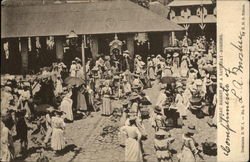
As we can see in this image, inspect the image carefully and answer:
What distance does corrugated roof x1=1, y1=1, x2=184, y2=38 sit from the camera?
29.6 ft

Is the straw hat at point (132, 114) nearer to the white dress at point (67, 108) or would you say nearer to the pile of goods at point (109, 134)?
the pile of goods at point (109, 134)

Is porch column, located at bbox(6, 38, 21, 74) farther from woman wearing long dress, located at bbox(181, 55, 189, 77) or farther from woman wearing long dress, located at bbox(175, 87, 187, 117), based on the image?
woman wearing long dress, located at bbox(181, 55, 189, 77)

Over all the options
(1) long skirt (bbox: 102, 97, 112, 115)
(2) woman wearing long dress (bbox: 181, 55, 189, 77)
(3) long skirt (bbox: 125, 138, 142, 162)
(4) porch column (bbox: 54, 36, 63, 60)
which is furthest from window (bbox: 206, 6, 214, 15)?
(4) porch column (bbox: 54, 36, 63, 60)

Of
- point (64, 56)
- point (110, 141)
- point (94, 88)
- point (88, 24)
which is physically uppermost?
point (88, 24)

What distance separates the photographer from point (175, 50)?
9242 millimetres

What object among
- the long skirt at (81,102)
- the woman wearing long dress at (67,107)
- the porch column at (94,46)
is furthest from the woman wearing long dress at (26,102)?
the porch column at (94,46)

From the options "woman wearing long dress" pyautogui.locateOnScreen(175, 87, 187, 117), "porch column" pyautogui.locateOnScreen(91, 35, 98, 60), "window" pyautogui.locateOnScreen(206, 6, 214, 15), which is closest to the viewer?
"window" pyautogui.locateOnScreen(206, 6, 214, 15)

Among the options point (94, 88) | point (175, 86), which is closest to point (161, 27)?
point (175, 86)

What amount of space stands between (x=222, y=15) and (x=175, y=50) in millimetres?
2378

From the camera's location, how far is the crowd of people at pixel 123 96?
728cm

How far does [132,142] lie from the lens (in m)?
6.91

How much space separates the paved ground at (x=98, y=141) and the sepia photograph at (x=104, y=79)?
0.06 ft

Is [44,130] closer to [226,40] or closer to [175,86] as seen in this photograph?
[175,86]

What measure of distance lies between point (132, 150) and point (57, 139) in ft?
4.67
